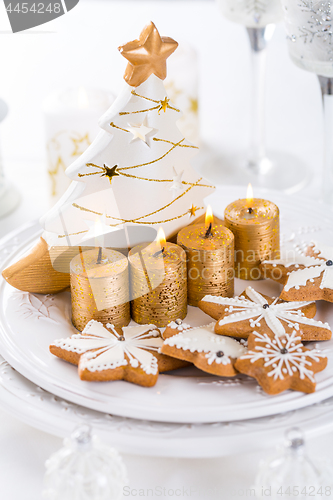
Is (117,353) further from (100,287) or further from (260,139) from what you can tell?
(260,139)

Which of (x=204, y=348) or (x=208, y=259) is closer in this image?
(x=204, y=348)

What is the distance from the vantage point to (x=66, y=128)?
1.19m

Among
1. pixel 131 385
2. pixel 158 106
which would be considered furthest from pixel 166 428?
pixel 158 106

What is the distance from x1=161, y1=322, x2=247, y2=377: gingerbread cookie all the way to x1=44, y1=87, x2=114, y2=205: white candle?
0.53 m

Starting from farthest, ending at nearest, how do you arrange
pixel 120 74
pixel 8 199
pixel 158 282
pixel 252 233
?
pixel 120 74 < pixel 8 199 < pixel 252 233 < pixel 158 282

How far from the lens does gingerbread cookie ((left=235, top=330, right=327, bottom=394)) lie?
0.70m

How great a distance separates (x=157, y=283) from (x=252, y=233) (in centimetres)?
19

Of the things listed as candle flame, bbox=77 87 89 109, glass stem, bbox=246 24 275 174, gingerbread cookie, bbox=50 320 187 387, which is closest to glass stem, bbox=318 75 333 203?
glass stem, bbox=246 24 275 174

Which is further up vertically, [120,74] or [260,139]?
[120,74]

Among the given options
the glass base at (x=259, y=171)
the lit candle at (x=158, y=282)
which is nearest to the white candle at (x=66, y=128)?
the glass base at (x=259, y=171)

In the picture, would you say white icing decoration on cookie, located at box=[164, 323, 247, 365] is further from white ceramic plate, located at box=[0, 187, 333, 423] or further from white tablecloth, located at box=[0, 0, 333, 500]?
white tablecloth, located at box=[0, 0, 333, 500]

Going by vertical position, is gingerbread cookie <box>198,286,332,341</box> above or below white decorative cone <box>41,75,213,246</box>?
below

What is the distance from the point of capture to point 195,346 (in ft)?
Result: 2.47

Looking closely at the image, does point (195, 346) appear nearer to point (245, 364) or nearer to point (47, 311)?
point (245, 364)
